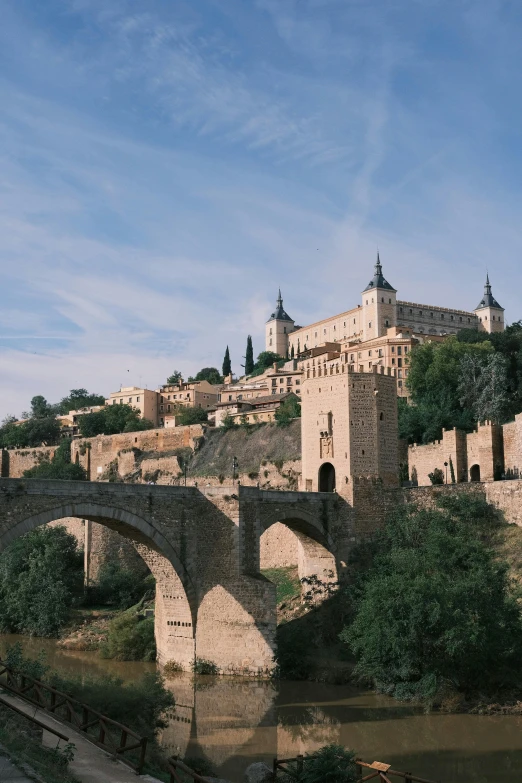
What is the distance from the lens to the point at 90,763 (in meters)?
13.1

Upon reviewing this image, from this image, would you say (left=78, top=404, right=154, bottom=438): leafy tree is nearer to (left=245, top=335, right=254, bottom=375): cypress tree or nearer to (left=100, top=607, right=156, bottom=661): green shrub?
(left=245, top=335, right=254, bottom=375): cypress tree

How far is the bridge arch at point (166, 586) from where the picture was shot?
25.6 metres

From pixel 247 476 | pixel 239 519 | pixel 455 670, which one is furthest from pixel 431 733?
pixel 247 476

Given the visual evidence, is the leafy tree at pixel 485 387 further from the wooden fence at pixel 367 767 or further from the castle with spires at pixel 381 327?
the wooden fence at pixel 367 767

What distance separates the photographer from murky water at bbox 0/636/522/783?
18344 millimetres

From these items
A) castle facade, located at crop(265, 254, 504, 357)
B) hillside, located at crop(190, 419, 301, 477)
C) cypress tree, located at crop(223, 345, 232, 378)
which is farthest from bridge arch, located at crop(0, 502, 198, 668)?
cypress tree, located at crop(223, 345, 232, 378)

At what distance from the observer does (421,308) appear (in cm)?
9550

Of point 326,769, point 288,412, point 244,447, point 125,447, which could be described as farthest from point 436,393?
point 326,769

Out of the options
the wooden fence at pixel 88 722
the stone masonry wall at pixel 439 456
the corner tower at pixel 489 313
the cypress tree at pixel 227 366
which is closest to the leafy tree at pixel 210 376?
the cypress tree at pixel 227 366

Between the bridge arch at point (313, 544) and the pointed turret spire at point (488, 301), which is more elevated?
the pointed turret spire at point (488, 301)

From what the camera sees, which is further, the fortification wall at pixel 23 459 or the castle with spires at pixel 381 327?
the castle with spires at pixel 381 327

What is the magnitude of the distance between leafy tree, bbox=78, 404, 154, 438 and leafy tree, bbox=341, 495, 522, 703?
55765 mm

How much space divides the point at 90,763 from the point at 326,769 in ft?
15.0

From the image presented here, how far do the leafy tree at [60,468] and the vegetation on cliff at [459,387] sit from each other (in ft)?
82.5
